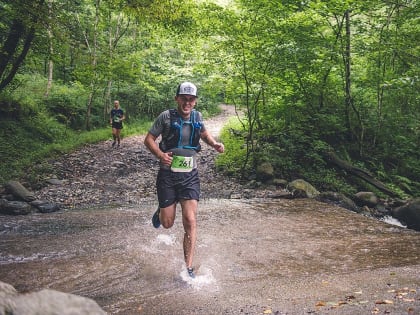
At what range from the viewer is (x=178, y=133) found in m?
4.66

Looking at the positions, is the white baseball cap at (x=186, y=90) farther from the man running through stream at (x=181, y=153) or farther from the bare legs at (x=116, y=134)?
the bare legs at (x=116, y=134)

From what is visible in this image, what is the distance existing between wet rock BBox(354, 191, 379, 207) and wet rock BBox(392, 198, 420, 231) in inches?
50.8

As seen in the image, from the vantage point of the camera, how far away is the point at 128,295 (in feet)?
13.0

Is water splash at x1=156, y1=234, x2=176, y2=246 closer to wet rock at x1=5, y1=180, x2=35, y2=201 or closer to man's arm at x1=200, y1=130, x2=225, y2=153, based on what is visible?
man's arm at x1=200, y1=130, x2=225, y2=153

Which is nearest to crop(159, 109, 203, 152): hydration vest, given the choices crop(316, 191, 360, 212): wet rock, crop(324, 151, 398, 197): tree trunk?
crop(316, 191, 360, 212): wet rock

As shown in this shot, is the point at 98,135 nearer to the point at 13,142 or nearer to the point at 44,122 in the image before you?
the point at 44,122

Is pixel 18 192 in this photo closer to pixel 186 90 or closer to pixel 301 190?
pixel 186 90

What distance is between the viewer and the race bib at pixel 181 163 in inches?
185

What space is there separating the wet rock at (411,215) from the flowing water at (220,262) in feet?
5.03

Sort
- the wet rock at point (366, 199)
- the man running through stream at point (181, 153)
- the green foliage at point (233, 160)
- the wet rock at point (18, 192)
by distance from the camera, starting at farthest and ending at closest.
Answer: the green foliage at point (233, 160), the wet rock at point (366, 199), the wet rock at point (18, 192), the man running through stream at point (181, 153)

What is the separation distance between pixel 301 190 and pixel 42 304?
918 cm

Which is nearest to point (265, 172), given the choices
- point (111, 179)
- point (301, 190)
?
point (301, 190)

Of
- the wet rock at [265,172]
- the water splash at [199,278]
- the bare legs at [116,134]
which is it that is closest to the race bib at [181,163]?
the water splash at [199,278]

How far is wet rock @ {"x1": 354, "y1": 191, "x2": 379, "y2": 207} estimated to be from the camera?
11.2 m
